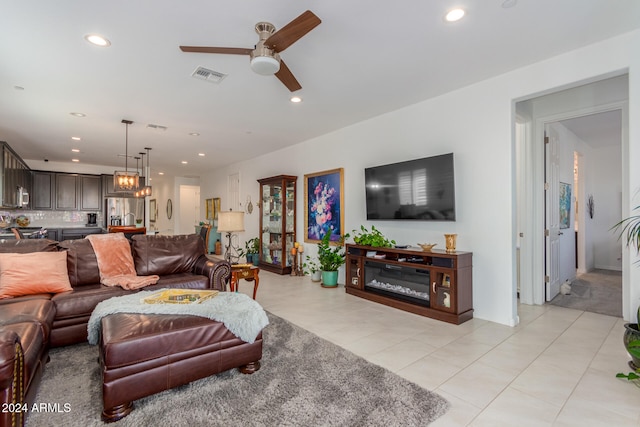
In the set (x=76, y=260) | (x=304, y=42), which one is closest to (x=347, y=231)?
(x=304, y=42)

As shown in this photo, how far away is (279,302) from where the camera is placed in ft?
14.1

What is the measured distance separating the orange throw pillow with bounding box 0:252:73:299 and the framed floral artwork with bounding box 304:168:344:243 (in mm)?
3665

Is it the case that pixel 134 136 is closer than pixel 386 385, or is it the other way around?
pixel 386 385

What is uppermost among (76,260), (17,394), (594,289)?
(76,260)

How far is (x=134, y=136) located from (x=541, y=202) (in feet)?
22.0

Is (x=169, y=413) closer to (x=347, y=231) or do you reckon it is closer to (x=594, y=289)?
(x=347, y=231)

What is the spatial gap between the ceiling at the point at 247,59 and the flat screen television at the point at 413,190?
88cm

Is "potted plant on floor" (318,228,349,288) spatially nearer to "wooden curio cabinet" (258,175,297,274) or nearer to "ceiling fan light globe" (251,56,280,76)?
"wooden curio cabinet" (258,175,297,274)

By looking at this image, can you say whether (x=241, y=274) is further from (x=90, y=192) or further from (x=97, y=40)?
(x=90, y=192)

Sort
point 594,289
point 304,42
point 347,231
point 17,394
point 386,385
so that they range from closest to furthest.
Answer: point 17,394 → point 386,385 → point 304,42 → point 594,289 → point 347,231

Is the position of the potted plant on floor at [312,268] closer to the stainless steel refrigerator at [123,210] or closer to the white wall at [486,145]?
the white wall at [486,145]

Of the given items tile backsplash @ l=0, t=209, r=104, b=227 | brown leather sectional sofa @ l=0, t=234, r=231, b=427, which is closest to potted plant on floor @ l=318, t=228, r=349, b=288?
brown leather sectional sofa @ l=0, t=234, r=231, b=427

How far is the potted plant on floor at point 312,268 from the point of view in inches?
222

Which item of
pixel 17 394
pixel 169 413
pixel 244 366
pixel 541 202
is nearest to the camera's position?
pixel 17 394
